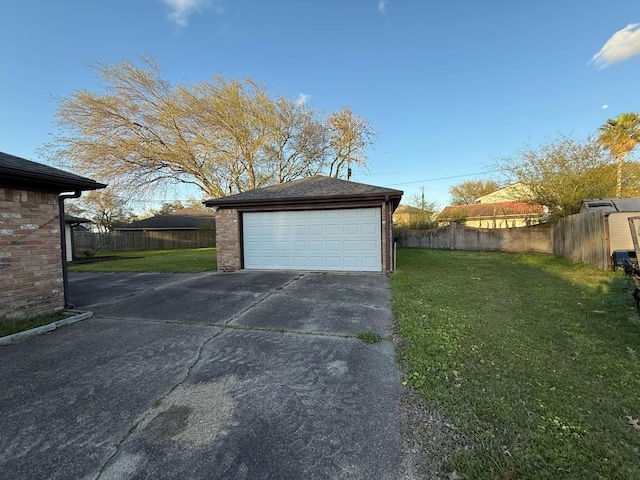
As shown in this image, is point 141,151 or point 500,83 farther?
point 141,151

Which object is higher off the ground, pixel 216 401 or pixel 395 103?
pixel 395 103

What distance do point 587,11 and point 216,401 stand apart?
13.5 meters

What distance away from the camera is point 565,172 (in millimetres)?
12852

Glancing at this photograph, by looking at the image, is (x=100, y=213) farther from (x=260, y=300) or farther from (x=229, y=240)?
(x=260, y=300)

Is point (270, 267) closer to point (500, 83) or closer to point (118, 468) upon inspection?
point (118, 468)

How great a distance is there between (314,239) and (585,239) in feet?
30.9

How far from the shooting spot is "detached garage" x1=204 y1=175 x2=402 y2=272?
9.02 meters

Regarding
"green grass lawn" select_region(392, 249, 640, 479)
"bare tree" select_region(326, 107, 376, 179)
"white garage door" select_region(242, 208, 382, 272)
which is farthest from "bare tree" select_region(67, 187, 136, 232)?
"green grass lawn" select_region(392, 249, 640, 479)

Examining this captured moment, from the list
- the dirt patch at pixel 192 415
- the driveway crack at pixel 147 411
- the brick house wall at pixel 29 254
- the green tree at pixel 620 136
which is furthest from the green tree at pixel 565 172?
the brick house wall at pixel 29 254

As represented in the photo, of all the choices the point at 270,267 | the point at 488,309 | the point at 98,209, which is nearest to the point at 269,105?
the point at 270,267

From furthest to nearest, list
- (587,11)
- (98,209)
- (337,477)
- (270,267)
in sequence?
1. (98,209)
2. (270,267)
3. (587,11)
4. (337,477)

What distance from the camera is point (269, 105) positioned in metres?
18.0

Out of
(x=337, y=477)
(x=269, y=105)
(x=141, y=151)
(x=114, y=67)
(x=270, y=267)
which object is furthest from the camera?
(x=269, y=105)

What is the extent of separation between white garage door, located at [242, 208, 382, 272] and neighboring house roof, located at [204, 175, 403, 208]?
0.43 meters
